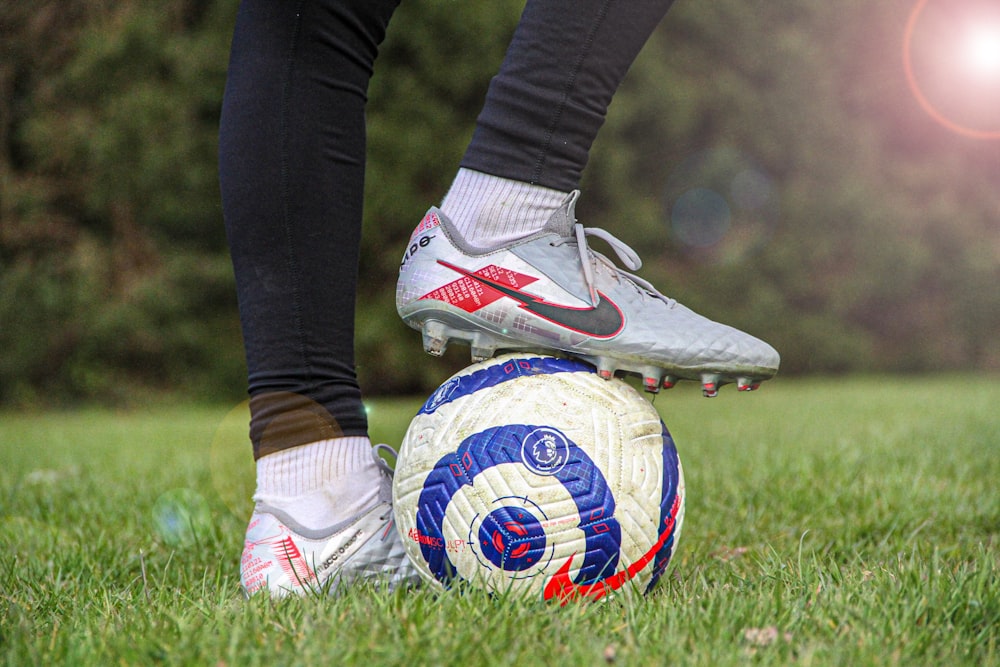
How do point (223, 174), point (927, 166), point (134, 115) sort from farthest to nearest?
1. point (927, 166)
2. point (134, 115)
3. point (223, 174)

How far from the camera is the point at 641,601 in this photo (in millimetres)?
1302

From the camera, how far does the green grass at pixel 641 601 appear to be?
3.55 ft

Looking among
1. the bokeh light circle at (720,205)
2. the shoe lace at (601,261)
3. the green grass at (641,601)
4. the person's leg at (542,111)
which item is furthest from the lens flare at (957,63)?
the person's leg at (542,111)

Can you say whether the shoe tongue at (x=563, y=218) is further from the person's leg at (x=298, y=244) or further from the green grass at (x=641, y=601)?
the green grass at (x=641, y=601)

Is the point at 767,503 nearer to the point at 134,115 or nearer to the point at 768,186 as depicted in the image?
the point at 134,115

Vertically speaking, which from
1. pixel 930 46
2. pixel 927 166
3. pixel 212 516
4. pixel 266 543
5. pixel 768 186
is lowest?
pixel 212 516

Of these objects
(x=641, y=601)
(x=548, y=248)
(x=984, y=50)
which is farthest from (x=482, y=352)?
(x=984, y=50)

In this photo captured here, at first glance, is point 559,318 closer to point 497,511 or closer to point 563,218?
point 563,218

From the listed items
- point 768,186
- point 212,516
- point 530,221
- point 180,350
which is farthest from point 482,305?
point 768,186

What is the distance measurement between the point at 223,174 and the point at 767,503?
5.49ft

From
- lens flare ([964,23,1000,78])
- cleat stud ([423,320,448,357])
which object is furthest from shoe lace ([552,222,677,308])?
lens flare ([964,23,1000,78])

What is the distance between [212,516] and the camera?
7.58 ft

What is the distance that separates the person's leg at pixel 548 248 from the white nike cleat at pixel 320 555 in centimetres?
36

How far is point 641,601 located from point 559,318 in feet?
1.57
